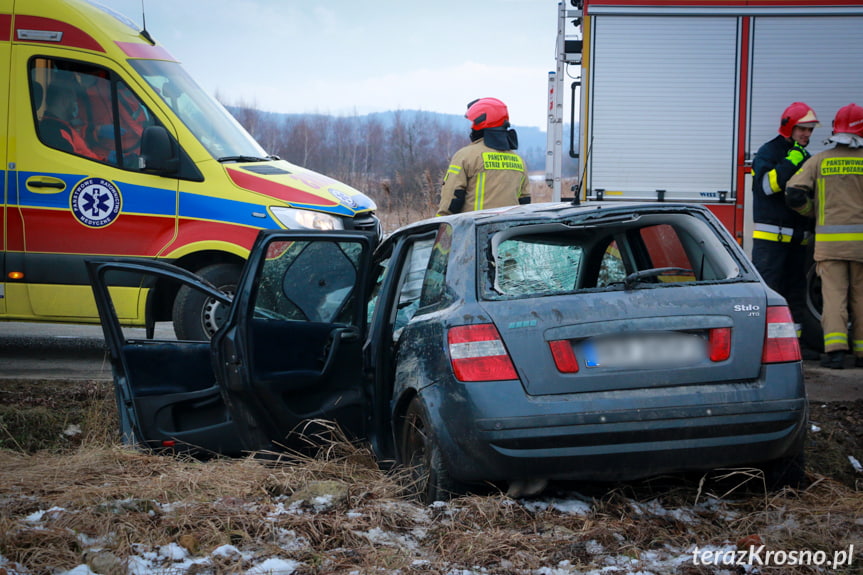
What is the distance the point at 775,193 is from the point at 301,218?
397 cm

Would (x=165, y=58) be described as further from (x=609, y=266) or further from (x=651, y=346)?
(x=651, y=346)

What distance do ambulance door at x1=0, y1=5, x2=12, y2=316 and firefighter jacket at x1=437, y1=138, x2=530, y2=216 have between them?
132 inches

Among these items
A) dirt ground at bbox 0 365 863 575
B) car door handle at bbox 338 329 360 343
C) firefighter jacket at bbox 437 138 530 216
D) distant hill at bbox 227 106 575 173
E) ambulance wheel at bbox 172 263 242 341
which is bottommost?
dirt ground at bbox 0 365 863 575

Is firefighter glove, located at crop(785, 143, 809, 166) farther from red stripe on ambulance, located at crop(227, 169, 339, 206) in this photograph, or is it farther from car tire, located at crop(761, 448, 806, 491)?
car tire, located at crop(761, 448, 806, 491)

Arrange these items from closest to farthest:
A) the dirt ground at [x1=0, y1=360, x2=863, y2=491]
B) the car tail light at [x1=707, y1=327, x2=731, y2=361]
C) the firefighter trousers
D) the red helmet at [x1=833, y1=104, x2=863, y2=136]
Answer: the car tail light at [x1=707, y1=327, x2=731, y2=361] < the dirt ground at [x1=0, y1=360, x2=863, y2=491] < the red helmet at [x1=833, y1=104, x2=863, y2=136] < the firefighter trousers

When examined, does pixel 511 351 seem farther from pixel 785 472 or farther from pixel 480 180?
pixel 480 180

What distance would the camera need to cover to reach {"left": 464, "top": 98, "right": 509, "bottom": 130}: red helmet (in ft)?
24.5

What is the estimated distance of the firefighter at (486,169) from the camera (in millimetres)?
7430

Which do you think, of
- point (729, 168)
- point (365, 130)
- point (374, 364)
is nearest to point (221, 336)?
point (374, 364)

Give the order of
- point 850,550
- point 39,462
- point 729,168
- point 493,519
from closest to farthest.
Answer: point 850,550 → point 493,519 → point 39,462 → point 729,168

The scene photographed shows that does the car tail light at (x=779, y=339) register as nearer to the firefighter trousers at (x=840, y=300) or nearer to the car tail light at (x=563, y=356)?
the car tail light at (x=563, y=356)

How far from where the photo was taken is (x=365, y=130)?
69.7m

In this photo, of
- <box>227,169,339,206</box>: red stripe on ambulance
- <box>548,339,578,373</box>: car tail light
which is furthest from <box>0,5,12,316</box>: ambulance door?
<box>548,339,578,373</box>: car tail light

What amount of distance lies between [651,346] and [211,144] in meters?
4.51
